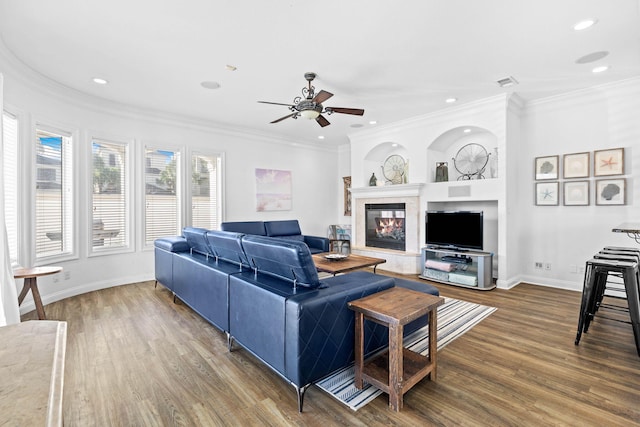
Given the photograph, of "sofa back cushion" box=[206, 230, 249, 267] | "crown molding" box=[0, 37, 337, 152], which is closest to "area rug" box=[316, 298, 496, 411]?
"sofa back cushion" box=[206, 230, 249, 267]

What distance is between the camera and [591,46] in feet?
9.95

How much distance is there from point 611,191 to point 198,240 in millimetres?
5214

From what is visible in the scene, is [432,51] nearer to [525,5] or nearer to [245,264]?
[525,5]

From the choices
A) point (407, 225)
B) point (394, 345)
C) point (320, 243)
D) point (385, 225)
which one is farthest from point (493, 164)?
point (394, 345)

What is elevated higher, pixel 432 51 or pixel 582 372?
pixel 432 51

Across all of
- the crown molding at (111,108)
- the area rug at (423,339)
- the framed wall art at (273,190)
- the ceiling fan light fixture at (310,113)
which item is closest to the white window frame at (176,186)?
the crown molding at (111,108)

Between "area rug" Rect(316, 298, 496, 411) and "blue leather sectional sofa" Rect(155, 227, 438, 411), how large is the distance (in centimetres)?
15

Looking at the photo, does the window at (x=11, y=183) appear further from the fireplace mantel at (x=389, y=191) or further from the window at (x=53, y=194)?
the fireplace mantel at (x=389, y=191)

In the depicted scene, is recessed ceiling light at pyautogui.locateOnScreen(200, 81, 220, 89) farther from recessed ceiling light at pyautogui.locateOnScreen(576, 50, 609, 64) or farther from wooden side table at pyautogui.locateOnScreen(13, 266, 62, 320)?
recessed ceiling light at pyautogui.locateOnScreen(576, 50, 609, 64)

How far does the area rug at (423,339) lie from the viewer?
78.2 inches

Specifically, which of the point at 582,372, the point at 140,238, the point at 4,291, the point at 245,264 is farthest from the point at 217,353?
the point at 140,238

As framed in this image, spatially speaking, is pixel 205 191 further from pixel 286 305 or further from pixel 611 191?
pixel 611 191

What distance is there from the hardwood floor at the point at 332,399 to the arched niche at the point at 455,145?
274cm

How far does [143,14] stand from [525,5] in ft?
9.92
